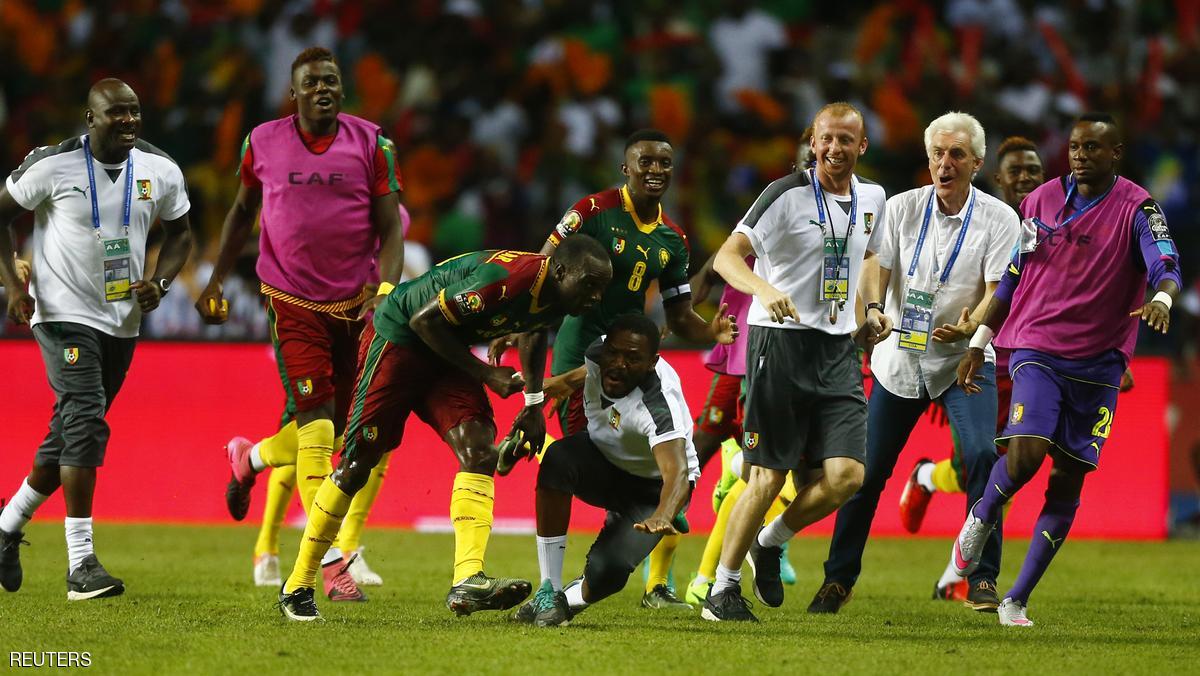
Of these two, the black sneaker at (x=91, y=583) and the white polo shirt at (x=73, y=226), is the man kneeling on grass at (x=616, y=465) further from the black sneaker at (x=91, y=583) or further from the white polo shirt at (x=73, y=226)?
the white polo shirt at (x=73, y=226)

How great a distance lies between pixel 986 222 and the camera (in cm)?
849

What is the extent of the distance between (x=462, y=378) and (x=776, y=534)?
188 centimetres

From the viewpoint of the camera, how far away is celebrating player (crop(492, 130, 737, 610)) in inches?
318

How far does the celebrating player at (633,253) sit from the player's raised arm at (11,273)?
8.13ft

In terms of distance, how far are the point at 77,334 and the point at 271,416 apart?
450cm

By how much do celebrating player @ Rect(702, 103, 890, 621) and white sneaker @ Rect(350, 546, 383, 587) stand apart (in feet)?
7.76

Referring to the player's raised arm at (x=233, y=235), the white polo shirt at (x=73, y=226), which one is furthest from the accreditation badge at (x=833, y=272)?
the white polo shirt at (x=73, y=226)

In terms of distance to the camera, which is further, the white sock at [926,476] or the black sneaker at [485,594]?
the white sock at [926,476]

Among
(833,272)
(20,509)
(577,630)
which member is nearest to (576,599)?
(577,630)

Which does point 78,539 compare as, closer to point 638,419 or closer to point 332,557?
point 332,557

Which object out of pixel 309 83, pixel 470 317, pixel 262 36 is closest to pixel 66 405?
pixel 309 83

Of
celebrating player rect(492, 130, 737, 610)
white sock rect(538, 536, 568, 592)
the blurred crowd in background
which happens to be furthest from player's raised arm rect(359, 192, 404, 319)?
the blurred crowd in background

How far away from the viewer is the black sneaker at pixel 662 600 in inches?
335

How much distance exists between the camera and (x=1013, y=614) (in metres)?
7.88
